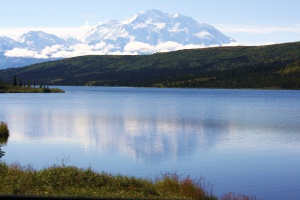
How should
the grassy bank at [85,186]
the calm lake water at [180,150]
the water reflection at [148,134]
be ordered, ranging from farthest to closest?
the water reflection at [148,134], the calm lake water at [180,150], the grassy bank at [85,186]

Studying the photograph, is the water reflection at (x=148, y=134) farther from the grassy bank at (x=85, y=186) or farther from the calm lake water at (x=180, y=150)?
the grassy bank at (x=85, y=186)

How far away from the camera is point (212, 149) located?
198 ft

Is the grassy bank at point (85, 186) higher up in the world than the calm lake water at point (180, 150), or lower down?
higher up

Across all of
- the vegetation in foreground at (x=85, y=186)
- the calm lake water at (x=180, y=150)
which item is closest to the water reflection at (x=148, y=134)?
the calm lake water at (x=180, y=150)

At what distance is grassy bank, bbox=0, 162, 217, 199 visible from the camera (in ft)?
79.5

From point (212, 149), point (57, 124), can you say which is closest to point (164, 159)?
point (212, 149)

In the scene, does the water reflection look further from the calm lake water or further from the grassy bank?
the grassy bank

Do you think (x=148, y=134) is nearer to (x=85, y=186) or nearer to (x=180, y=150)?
(x=180, y=150)

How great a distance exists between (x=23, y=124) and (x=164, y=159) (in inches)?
1944

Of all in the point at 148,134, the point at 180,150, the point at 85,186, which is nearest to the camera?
the point at 85,186

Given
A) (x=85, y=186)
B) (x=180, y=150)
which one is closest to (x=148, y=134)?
(x=180, y=150)

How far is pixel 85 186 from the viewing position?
25719 mm

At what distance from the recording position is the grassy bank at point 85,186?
24.2m

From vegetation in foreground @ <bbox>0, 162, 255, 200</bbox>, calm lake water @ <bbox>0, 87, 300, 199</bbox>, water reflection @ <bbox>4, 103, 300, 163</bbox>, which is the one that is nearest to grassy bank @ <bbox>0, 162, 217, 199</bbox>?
vegetation in foreground @ <bbox>0, 162, 255, 200</bbox>
